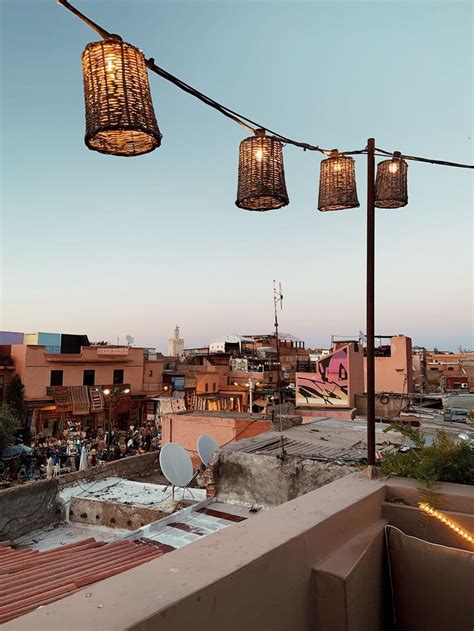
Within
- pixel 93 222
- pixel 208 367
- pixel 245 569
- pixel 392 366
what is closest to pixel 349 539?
pixel 245 569

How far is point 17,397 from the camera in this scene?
25.2 m

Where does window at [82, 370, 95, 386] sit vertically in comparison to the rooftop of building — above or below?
below

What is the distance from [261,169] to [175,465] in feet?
26.2

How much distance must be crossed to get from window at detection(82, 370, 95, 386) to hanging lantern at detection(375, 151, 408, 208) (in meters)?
27.0

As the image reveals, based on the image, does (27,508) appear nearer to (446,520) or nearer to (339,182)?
(339,182)

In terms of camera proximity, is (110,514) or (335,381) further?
(335,381)

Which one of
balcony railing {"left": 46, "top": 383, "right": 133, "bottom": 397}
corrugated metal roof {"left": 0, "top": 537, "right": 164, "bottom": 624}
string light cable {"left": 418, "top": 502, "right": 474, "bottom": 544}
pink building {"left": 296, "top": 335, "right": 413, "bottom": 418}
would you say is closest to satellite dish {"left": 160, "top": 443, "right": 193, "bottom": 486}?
corrugated metal roof {"left": 0, "top": 537, "right": 164, "bottom": 624}

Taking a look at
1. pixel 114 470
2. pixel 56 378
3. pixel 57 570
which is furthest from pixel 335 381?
pixel 57 570

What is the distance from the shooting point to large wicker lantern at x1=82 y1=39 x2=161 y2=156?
2.47 metres

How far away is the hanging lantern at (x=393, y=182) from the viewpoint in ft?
16.9

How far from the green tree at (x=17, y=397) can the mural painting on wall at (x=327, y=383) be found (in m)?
16.1

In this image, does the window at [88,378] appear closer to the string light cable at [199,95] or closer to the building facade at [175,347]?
the string light cable at [199,95]

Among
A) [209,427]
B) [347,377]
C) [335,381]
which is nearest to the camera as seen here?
[209,427]

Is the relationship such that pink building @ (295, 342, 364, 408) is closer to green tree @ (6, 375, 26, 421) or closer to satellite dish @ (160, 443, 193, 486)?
satellite dish @ (160, 443, 193, 486)
